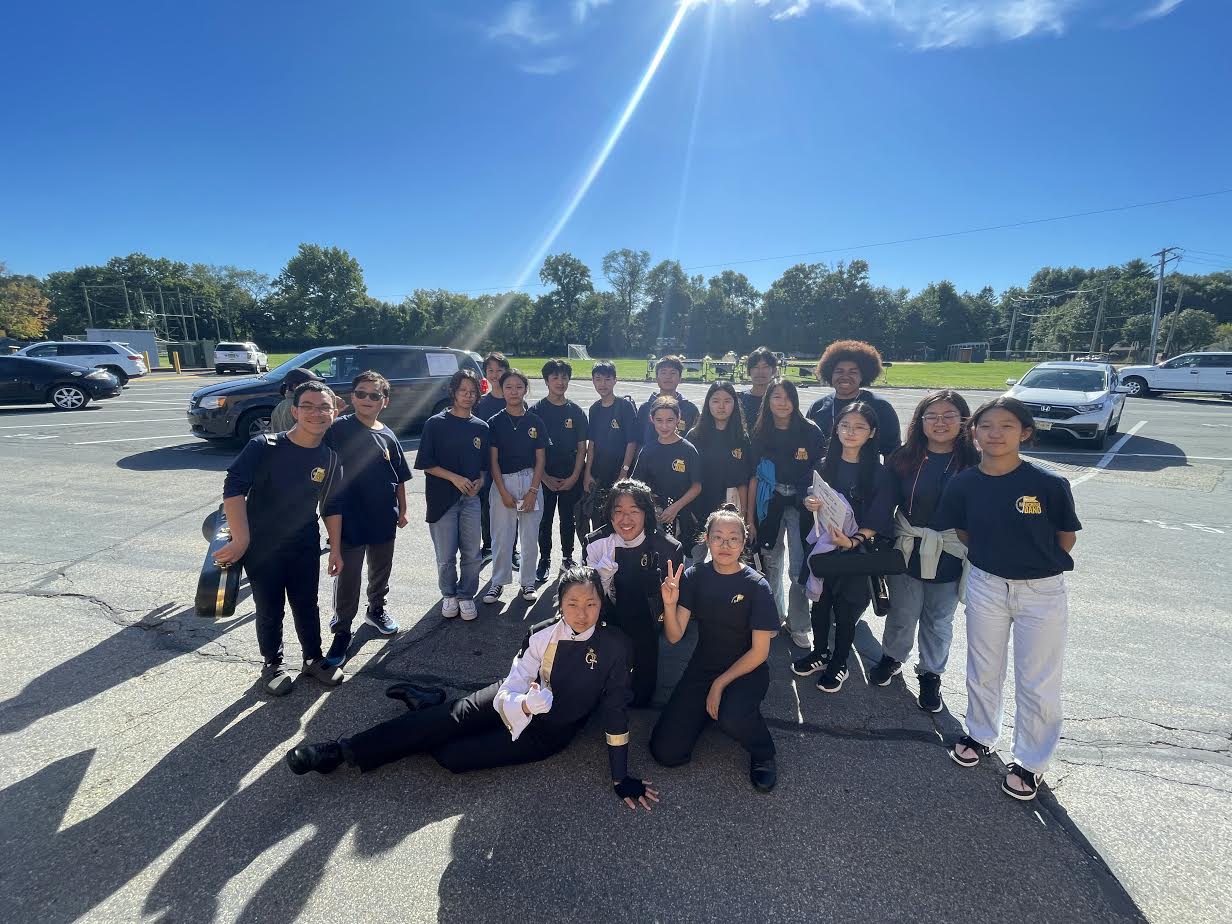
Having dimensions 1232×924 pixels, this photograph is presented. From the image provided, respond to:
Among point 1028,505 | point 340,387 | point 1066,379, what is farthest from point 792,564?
point 1066,379

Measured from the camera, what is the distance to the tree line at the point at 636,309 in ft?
203

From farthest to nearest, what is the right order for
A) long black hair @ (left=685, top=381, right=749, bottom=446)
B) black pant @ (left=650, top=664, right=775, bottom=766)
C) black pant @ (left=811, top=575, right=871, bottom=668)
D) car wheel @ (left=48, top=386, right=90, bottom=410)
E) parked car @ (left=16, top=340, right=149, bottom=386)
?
parked car @ (left=16, top=340, right=149, bottom=386), car wheel @ (left=48, top=386, right=90, bottom=410), long black hair @ (left=685, top=381, right=749, bottom=446), black pant @ (left=811, top=575, right=871, bottom=668), black pant @ (left=650, top=664, right=775, bottom=766)

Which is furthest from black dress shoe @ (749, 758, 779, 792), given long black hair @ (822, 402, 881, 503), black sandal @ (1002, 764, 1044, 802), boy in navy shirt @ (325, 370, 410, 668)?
boy in navy shirt @ (325, 370, 410, 668)

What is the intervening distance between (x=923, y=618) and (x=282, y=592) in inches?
152

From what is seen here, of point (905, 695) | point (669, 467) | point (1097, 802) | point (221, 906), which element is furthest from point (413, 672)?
point (1097, 802)

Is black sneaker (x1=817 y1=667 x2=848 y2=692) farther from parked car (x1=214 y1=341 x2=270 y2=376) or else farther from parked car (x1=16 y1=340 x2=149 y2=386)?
parked car (x1=214 y1=341 x2=270 y2=376)

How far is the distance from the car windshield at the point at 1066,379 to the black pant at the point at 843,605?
39.4 ft

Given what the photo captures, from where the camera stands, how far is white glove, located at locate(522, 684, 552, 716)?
7.80ft

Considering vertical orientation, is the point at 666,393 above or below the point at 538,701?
above

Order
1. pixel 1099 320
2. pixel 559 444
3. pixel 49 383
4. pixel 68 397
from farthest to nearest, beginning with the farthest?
1. pixel 1099 320
2. pixel 68 397
3. pixel 49 383
4. pixel 559 444

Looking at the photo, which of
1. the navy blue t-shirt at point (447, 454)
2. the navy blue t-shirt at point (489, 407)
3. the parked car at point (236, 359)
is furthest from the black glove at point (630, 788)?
the parked car at point (236, 359)

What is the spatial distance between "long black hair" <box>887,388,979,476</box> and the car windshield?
11.6 meters

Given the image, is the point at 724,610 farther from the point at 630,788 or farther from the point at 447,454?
the point at 447,454

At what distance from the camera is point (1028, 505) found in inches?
93.0
